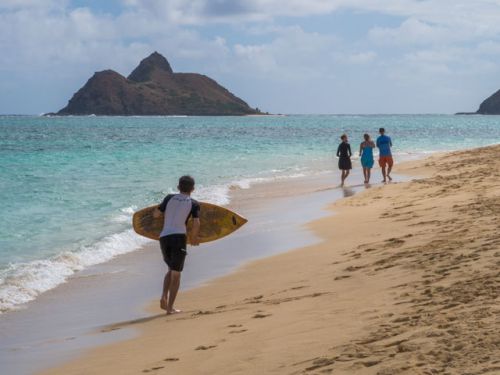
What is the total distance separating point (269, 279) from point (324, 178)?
17.5 metres

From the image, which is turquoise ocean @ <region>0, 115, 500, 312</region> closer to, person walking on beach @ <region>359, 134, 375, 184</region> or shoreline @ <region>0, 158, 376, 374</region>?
shoreline @ <region>0, 158, 376, 374</region>

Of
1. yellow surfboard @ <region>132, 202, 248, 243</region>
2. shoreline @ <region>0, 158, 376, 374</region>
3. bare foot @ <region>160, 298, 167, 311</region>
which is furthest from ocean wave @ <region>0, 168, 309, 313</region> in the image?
bare foot @ <region>160, 298, 167, 311</region>

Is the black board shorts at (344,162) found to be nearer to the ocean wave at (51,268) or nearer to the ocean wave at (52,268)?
the ocean wave at (52,268)

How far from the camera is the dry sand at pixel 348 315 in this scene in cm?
499

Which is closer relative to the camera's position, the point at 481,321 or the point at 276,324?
the point at 481,321

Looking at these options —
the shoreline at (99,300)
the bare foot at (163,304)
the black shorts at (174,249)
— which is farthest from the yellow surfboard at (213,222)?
the bare foot at (163,304)

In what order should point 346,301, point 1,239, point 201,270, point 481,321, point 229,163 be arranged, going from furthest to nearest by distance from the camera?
point 229,163 → point 1,239 → point 201,270 → point 346,301 → point 481,321

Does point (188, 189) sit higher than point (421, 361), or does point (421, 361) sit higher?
point (188, 189)

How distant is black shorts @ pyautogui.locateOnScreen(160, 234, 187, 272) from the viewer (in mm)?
8070

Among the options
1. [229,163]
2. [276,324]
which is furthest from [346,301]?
[229,163]

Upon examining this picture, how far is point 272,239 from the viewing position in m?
12.8

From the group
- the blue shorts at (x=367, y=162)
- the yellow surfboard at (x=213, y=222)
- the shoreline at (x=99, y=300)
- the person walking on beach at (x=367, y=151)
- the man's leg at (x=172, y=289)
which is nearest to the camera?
the shoreline at (x=99, y=300)

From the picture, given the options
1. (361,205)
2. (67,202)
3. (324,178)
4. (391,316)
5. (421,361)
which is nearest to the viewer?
(421,361)

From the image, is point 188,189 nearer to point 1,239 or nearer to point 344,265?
point 344,265
